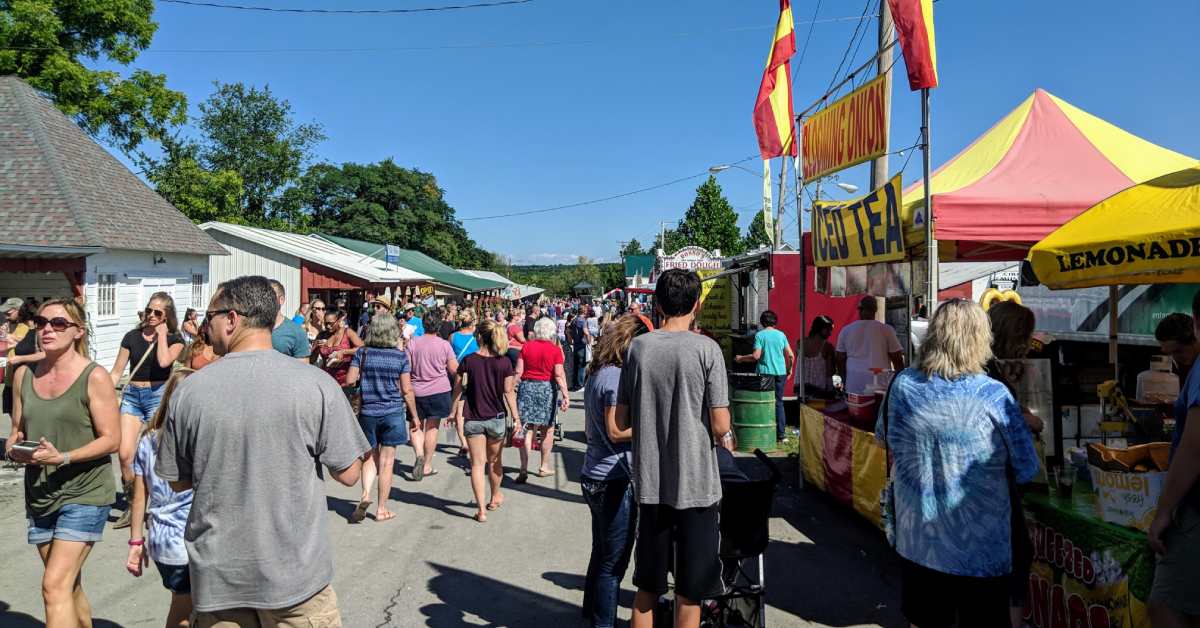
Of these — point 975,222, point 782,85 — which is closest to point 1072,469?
point 975,222

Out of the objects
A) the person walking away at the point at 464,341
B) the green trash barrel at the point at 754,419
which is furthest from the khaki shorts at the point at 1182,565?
the person walking away at the point at 464,341

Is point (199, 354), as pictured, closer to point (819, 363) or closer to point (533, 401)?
point (533, 401)

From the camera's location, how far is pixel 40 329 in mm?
3303

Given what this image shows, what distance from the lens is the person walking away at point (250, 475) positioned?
235 centimetres

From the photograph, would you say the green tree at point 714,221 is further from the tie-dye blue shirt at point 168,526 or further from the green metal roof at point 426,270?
the tie-dye blue shirt at point 168,526

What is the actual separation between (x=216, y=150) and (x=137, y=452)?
5740cm

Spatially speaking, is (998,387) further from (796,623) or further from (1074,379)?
(1074,379)

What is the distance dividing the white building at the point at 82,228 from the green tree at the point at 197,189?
56.4ft

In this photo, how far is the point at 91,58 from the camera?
26047 millimetres

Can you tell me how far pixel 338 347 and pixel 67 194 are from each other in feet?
35.3

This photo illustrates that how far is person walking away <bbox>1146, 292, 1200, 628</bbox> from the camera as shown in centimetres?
259

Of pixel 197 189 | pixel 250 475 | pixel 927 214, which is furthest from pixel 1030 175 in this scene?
pixel 197 189

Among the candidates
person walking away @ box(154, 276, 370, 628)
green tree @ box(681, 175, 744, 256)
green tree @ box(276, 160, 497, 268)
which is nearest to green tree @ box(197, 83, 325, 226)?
green tree @ box(276, 160, 497, 268)

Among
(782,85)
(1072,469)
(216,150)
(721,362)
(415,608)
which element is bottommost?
(415,608)
